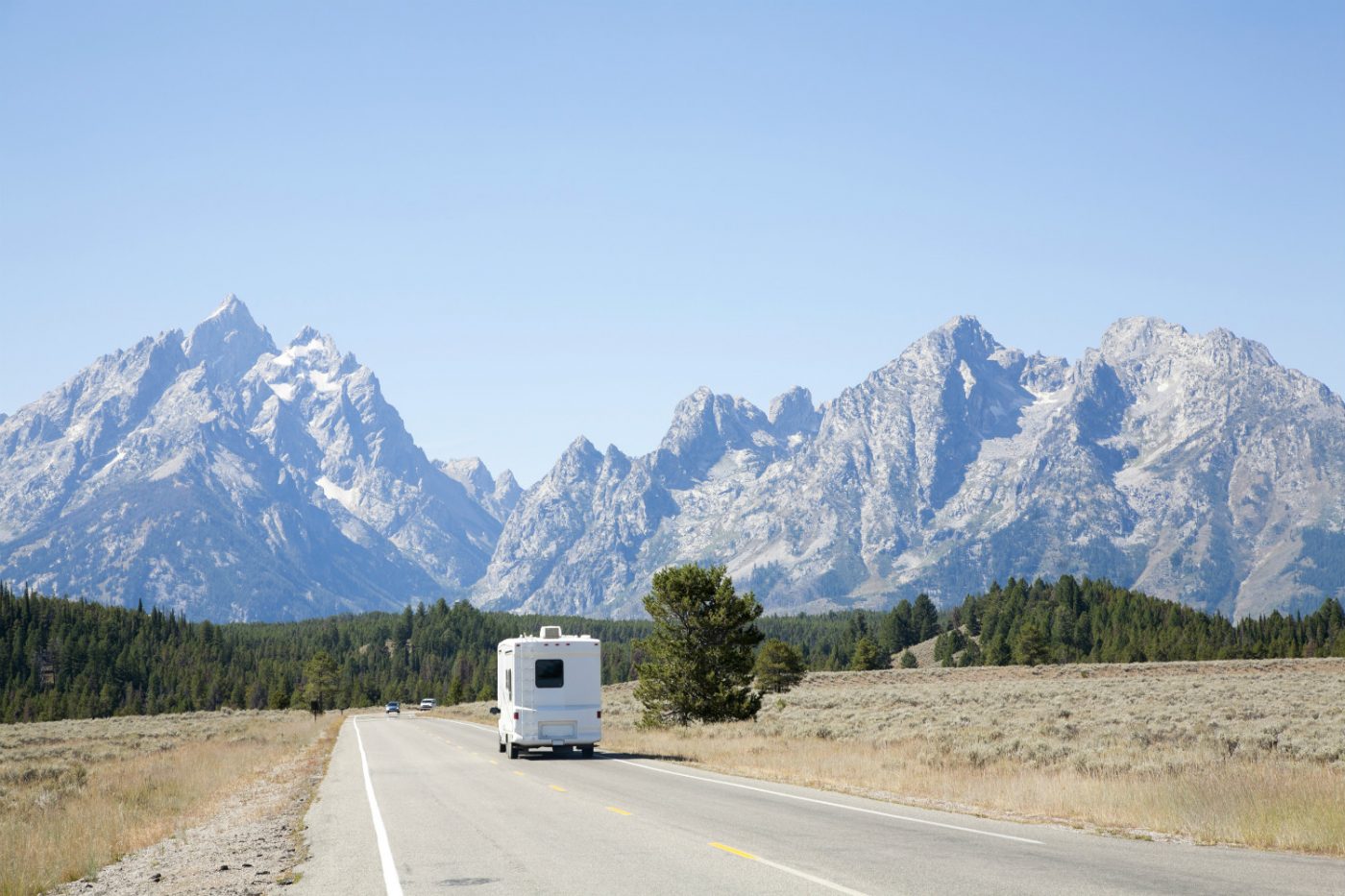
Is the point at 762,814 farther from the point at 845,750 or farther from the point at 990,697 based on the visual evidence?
the point at 990,697

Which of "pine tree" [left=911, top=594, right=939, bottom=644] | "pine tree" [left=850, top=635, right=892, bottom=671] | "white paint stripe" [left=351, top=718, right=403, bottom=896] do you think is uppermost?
"pine tree" [left=911, top=594, right=939, bottom=644]

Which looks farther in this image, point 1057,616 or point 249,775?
point 1057,616

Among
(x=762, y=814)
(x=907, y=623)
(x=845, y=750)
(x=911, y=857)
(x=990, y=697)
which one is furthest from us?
(x=907, y=623)

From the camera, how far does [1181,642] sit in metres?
135

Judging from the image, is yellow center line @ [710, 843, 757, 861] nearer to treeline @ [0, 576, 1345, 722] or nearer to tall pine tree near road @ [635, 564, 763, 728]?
tall pine tree near road @ [635, 564, 763, 728]

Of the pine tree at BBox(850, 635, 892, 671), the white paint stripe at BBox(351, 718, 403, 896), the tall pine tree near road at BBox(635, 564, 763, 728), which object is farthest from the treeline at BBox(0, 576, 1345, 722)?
the white paint stripe at BBox(351, 718, 403, 896)

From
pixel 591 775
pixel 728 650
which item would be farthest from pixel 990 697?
pixel 591 775

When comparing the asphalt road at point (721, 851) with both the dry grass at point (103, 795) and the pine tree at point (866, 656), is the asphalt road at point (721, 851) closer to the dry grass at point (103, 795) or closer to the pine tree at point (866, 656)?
the dry grass at point (103, 795)

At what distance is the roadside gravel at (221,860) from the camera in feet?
46.8

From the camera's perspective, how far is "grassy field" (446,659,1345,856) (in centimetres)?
1742

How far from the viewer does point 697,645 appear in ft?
154

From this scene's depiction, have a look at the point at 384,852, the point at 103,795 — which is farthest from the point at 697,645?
the point at 384,852

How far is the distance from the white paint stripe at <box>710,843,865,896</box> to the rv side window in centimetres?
2005

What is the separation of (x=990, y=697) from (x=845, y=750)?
106 feet
